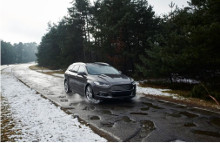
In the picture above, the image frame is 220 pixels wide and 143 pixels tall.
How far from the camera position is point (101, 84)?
26.6 feet

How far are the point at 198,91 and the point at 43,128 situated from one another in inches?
291

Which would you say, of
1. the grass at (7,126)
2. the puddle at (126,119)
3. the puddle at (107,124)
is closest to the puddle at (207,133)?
the puddle at (126,119)

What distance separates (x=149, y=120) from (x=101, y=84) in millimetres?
2794

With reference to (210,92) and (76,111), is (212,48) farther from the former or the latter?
(76,111)

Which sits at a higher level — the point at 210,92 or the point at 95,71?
the point at 95,71

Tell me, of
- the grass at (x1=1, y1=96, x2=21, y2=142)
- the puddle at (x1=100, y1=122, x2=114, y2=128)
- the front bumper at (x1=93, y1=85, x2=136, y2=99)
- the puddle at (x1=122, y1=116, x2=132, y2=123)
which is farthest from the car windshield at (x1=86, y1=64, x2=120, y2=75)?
the grass at (x1=1, y1=96, x2=21, y2=142)

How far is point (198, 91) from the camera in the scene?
9516mm

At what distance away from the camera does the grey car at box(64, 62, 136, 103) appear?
7992 millimetres

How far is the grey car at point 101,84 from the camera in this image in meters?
7.99

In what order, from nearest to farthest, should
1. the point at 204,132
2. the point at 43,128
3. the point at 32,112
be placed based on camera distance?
the point at 204,132 < the point at 43,128 < the point at 32,112

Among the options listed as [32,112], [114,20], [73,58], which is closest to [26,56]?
[73,58]

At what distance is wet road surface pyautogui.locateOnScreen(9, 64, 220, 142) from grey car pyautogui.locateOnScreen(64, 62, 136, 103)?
1.43 feet

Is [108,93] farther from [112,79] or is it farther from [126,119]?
[126,119]

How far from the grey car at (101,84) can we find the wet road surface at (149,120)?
437 mm
